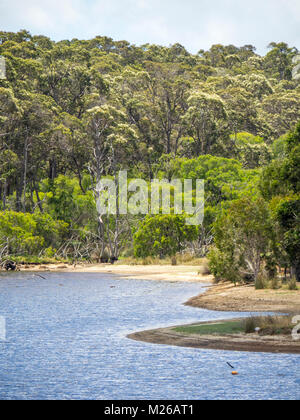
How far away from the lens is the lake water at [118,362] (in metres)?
13.9

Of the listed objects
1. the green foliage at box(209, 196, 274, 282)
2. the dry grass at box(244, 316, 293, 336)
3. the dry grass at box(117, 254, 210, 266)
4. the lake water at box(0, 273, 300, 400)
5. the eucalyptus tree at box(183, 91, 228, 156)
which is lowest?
→ the lake water at box(0, 273, 300, 400)

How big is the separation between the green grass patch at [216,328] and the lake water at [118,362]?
1789 millimetres

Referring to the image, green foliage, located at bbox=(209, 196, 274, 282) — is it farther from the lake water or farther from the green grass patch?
the green grass patch

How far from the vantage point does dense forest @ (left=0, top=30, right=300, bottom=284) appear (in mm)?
47509

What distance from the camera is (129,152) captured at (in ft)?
228

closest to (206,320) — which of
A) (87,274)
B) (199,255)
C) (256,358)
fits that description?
(256,358)

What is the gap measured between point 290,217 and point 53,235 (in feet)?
121

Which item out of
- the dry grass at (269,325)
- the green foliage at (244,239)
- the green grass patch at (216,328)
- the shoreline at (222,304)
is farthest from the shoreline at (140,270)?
the dry grass at (269,325)

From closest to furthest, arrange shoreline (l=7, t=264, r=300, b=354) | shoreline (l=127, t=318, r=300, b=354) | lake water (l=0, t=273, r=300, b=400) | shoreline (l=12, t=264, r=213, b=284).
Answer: lake water (l=0, t=273, r=300, b=400), shoreline (l=127, t=318, r=300, b=354), shoreline (l=7, t=264, r=300, b=354), shoreline (l=12, t=264, r=213, b=284)

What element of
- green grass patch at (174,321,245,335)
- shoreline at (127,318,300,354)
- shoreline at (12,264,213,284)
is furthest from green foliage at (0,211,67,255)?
shoreline at (127,318,300,354)

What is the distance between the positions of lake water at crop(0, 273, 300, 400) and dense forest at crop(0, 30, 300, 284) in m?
9.71

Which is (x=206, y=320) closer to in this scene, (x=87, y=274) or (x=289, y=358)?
(x=289, y=358)

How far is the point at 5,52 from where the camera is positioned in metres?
72.1

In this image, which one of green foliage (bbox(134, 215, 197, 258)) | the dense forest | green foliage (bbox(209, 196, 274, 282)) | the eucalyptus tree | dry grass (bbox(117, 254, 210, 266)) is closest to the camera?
green foliage (bbox(209, 196, 274, 282))
